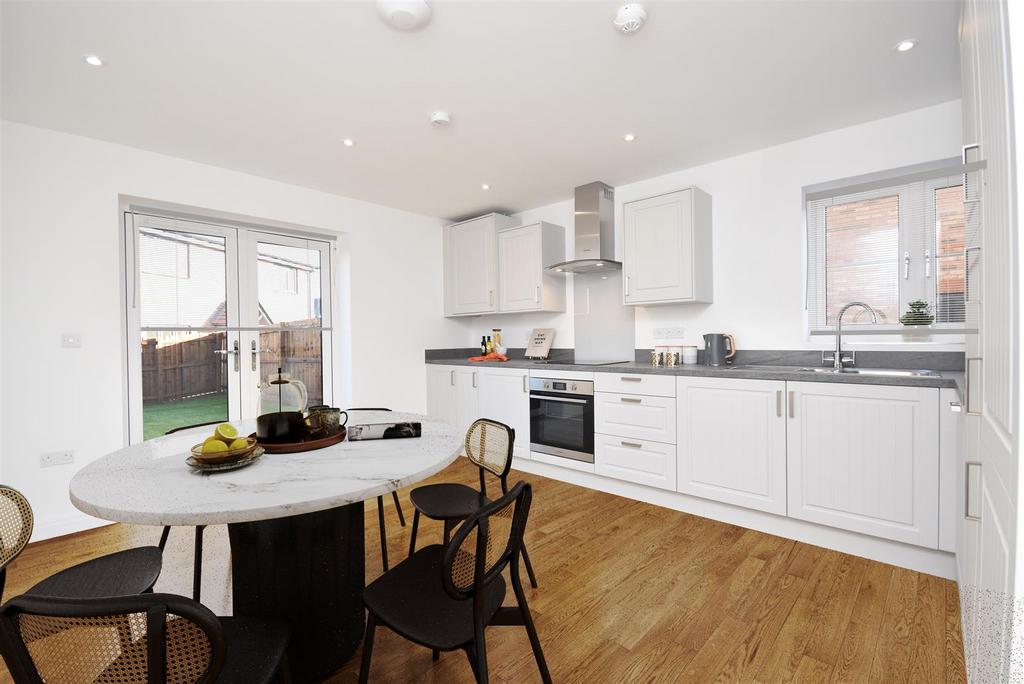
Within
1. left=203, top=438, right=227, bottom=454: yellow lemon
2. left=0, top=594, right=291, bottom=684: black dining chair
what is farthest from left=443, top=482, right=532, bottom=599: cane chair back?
left=203, top=438, right=227, bottom=454: yellow lemon

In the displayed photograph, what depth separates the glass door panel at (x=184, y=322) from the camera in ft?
11.1

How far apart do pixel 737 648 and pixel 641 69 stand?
2.58 metres

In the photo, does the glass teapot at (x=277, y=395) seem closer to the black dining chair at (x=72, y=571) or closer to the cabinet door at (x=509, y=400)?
the black dining chair at (x=72, y=571)

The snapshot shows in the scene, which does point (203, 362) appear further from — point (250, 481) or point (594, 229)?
point (594, 229)

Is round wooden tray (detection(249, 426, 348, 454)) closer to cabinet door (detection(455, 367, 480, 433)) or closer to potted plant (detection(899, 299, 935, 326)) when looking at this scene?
cabinet door (detection(455, 367, 480, 433))

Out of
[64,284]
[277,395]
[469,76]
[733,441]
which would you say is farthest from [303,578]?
[64,284]

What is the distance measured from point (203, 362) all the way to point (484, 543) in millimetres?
3477

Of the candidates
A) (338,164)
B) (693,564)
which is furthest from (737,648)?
(338,164)

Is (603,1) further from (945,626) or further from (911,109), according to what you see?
(945,626)

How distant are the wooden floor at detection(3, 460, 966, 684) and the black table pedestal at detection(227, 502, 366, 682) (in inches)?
6.2

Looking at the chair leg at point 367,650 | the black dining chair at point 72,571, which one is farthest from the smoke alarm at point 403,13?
the chair leg at point 367,650

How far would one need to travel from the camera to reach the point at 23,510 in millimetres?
1327

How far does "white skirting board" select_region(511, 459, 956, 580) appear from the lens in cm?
227

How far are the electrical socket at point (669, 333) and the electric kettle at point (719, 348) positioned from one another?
1.01 ft
